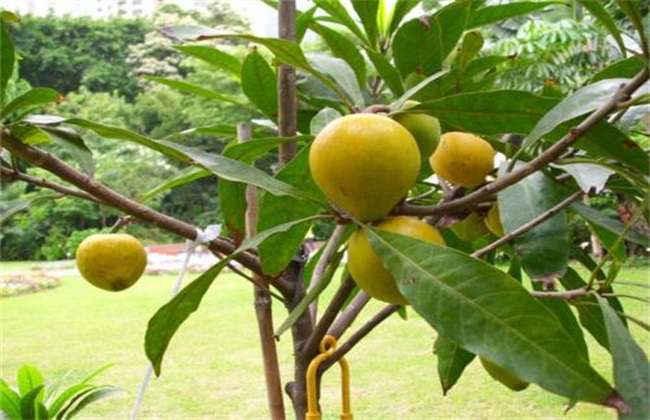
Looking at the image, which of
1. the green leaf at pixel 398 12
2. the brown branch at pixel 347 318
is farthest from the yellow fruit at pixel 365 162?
the green leaf at pixel 398 12

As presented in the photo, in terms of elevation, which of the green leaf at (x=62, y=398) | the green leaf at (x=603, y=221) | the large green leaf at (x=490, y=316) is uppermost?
the large green leaf at (x=490, y=316)

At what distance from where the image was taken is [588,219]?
1.36ft

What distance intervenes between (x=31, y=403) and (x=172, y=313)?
45.6 inches

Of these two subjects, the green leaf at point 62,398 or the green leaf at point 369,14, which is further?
the green leaf at point 62,398

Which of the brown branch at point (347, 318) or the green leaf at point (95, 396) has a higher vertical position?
the brown branch at point (347, 318)

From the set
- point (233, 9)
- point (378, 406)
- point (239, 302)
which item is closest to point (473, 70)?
point (378, 406)

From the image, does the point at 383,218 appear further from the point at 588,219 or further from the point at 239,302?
the point at 239,302

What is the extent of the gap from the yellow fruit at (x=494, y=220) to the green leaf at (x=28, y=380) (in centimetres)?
124

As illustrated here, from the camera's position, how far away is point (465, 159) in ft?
1.40

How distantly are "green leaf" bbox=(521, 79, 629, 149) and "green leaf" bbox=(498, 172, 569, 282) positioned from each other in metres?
0.06

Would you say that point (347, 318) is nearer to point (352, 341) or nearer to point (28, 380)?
point (352, 341)

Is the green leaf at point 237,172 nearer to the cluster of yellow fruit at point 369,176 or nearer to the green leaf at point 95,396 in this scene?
the cluster of yellow fruit at point 369,176

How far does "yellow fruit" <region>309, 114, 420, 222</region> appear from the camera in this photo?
0.32 m

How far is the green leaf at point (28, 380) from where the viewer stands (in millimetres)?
1446
